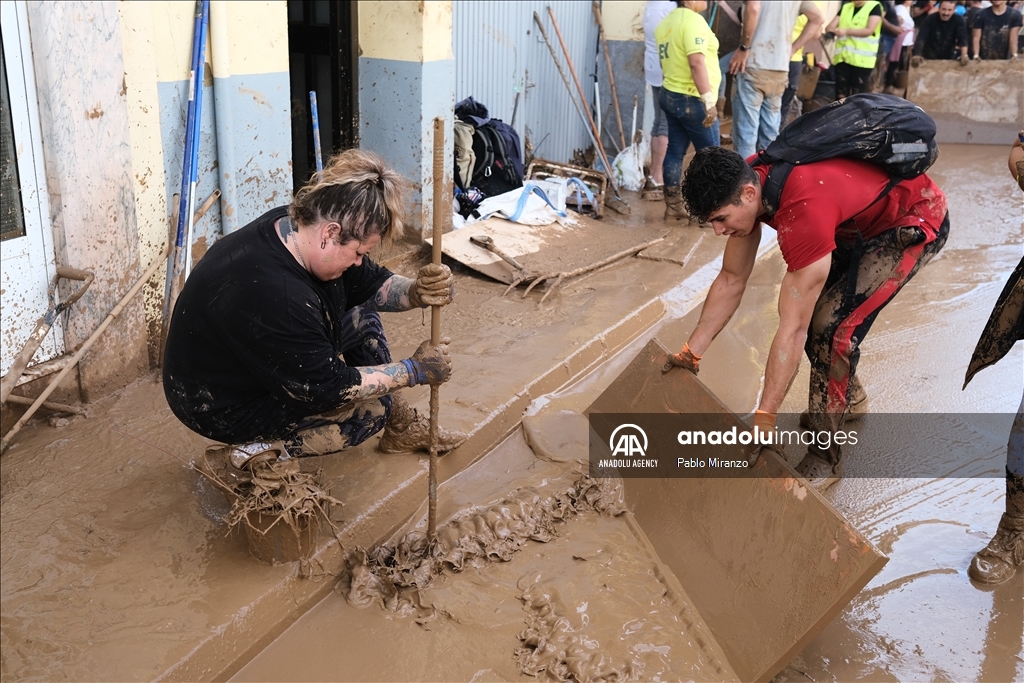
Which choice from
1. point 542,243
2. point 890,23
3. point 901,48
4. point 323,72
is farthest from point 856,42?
point 323,72

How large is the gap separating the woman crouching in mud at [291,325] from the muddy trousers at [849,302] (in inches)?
69.9

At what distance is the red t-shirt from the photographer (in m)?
3.14

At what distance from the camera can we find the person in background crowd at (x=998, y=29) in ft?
36.9

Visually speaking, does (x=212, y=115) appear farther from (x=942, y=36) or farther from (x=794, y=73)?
(x=942, y=36)

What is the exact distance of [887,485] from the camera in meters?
3.86

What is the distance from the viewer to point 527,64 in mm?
8055

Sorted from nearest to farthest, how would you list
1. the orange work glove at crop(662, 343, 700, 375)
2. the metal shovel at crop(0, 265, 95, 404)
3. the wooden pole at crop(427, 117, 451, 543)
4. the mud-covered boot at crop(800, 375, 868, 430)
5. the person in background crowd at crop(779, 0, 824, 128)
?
the wooden pole at crop(427, 117, 451, 543), the metal shovel at crop(0, 265, 95, 404), the orange work glove at crop(662, 343, 700, 375), the mud-covered boot at crop(800, 375, 868, 430), the person in background crowd at crop(779, 0, 824, 128)

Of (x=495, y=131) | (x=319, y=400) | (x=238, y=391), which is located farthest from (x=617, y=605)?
(x=495, y=131)

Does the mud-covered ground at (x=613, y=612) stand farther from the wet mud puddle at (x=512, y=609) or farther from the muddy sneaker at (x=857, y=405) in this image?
the muddy sneaker at (x=857, y=405)

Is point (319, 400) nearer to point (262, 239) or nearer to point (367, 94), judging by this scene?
point (262, 239)

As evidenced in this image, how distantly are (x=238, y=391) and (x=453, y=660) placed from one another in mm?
1116

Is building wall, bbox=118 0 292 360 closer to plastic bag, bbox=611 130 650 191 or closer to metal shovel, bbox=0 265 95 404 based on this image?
metal shovel, bbox=0 265 95 404

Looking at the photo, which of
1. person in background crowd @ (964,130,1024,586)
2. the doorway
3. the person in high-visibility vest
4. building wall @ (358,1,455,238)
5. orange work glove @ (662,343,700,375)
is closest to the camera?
person in background crowd @ (964,130,1024,586)

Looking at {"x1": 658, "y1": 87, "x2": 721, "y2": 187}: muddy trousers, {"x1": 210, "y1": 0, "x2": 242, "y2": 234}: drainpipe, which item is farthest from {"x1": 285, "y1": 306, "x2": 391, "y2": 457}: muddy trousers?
{"x1": 658, "y1": 87, "x2": 721, "y2": 187}: muddy trousers
